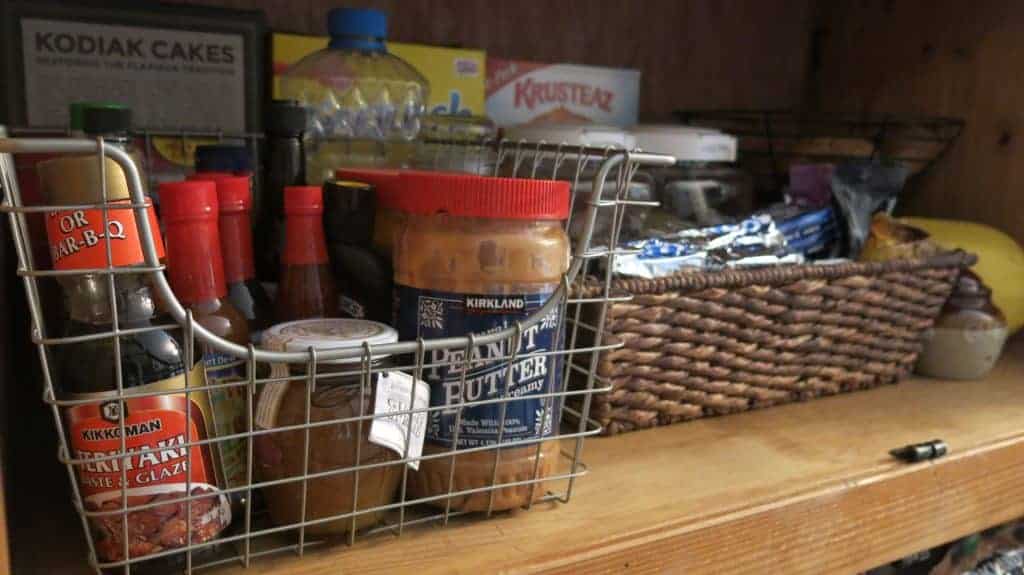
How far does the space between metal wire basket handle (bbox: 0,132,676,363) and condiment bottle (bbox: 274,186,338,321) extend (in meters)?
0.09

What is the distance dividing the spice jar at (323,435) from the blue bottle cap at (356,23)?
0.35 m

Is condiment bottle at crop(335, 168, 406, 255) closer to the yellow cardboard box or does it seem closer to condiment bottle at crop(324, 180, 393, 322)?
condiment bottle at crop(324, 180, 393, 322)

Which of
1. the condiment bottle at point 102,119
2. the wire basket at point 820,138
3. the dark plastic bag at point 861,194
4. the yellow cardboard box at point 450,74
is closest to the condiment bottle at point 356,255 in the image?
the condiment bottle at point 102,119

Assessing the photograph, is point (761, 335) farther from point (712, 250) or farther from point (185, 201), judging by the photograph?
point (185, 201)

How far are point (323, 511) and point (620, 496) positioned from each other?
0.20 m

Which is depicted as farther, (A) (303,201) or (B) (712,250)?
(B) (712,250)

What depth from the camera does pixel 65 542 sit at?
47cm

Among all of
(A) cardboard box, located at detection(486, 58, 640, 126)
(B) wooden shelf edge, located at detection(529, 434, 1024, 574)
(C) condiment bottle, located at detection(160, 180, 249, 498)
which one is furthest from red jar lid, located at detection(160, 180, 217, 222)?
(A) cardboard box, located at detection(486, 58, 640, 126)

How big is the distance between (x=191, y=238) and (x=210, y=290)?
0.03 m

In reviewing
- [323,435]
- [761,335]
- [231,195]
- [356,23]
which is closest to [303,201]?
[231,195]

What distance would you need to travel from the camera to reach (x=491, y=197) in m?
0.47

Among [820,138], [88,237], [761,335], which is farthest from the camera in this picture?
[820,138]

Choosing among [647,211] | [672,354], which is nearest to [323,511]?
[672,354]

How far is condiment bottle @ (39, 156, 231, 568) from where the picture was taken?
1.30 ft
